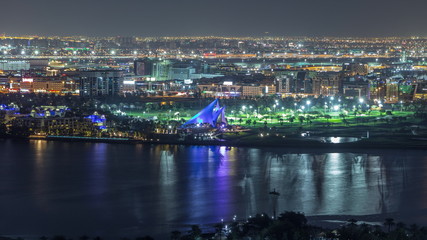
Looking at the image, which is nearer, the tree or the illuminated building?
the tree

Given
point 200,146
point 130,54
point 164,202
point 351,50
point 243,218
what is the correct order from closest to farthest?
point 243,218
point 164,202
point 200,146
point 130,54
point 351,50

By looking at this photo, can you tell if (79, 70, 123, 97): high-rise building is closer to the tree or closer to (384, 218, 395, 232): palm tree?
the tree

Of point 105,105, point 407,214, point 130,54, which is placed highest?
point 130,54

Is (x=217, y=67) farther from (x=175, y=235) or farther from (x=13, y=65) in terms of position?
(x=175, y=235)

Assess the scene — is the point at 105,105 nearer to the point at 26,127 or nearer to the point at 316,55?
the point at 26,127

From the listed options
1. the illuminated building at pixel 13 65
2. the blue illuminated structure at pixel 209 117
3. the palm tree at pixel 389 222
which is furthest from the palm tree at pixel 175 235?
the illuminated building at pixel 13 65

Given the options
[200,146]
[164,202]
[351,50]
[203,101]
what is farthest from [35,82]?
[351,50]

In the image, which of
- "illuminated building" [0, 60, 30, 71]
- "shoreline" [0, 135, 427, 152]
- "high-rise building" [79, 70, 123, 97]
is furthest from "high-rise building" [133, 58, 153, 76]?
"shoreline" [0, 135, 427, 152]

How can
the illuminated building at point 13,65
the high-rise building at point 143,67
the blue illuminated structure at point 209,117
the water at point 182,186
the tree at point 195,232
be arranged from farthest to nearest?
the illuminated building at point 13,65 < the high-rise building at point 143,67 < the blue illuminated structure at point 209,117 < the water at point 182,186 < the tree at point 195,232

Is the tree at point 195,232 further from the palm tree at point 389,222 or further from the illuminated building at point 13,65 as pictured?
the illuminated building at point 13,65
